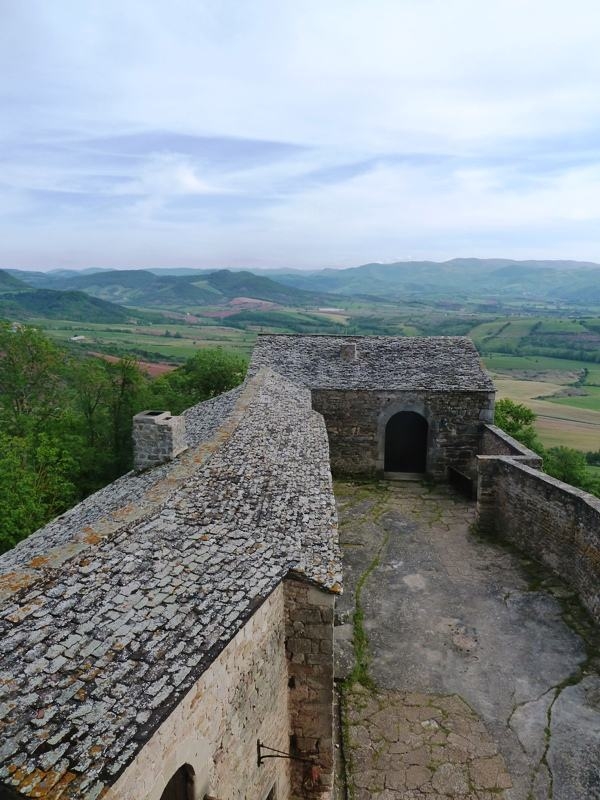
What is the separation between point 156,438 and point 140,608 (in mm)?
5568

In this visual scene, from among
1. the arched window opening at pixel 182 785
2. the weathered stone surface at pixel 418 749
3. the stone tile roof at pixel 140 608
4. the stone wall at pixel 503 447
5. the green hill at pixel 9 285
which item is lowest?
the weathered stone surface at pixel 418 749

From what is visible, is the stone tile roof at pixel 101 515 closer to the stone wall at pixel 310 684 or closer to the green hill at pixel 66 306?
the stone wall at pixel 310 684

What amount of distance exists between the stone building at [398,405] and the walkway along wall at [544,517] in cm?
260

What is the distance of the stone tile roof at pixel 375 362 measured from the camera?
1769cm

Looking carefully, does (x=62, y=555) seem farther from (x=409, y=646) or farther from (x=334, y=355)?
(x=334, y=355)

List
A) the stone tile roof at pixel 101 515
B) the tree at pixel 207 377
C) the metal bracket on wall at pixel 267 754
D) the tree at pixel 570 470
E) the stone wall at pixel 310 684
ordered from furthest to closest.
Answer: the tree at pixel 207 377 < the tree at pixel 570 470 < the stone wall at pixel 310 684 < the metal bracket on wall at pixel 267 754 < the stone tile roof at pixel 101 515

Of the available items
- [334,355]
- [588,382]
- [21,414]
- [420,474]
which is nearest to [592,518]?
[420,474]

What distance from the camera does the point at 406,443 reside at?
63.2ft

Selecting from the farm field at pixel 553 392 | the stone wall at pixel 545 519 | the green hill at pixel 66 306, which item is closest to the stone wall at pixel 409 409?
the stone wall at pixel 545 519

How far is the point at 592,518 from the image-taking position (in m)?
10.5

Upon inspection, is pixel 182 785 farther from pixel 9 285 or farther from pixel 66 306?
pixel 9 285

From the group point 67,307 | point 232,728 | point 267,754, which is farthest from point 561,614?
point 67,307

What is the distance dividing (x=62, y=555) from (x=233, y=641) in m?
2.21

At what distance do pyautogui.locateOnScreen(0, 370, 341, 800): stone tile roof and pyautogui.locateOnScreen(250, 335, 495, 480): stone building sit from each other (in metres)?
8.54
